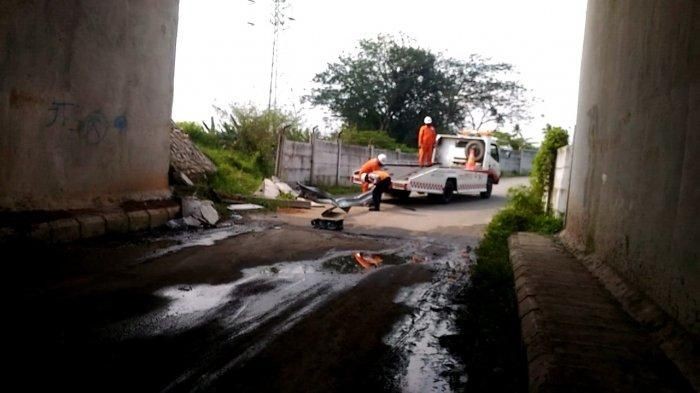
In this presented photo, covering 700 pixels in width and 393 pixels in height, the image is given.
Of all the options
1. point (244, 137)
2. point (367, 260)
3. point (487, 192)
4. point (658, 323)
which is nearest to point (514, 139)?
point (487, 192)

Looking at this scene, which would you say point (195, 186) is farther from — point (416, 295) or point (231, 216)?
point (416, 295)

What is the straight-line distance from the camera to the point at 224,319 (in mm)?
4324

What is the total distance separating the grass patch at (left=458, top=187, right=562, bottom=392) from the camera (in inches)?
140

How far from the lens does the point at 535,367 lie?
10.3 feet

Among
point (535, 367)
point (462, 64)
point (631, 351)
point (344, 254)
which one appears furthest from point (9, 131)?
point (462, 64)

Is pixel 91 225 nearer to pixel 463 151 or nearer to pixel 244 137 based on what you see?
pixel 244 137

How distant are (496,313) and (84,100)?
254 inches

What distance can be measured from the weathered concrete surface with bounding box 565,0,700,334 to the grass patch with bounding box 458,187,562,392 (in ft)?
3.36

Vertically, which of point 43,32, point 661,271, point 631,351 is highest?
point 43,32

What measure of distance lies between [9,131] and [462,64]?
3928 centimetres

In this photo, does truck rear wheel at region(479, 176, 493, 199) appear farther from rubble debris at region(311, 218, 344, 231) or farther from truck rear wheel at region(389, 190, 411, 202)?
rubble debris at region(311, 218, 344, 231)

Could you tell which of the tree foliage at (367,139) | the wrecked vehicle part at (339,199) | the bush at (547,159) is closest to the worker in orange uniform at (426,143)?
the wrecked vehicle part at (339,199)

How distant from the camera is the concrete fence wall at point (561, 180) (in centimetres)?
935

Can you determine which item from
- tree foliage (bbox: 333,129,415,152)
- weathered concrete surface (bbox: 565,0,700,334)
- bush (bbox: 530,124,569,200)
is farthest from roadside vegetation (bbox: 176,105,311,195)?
weathered concrete surface (bbox: 565,0,700,334)
